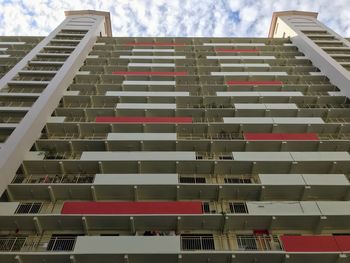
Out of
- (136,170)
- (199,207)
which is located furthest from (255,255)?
(136,170)

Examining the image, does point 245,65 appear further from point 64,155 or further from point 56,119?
point 64,155

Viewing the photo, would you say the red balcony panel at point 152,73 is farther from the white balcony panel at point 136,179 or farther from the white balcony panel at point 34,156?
the white balcony panel at point 136,179

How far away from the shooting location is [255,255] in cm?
1452

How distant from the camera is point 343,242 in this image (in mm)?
15336

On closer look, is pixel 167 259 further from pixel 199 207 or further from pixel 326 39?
pixel 326 39

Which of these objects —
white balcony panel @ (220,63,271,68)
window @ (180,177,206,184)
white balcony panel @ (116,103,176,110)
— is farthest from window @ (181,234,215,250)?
white balcony panel @ (220,63,271,68)

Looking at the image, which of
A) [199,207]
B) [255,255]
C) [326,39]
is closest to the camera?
[255,255]

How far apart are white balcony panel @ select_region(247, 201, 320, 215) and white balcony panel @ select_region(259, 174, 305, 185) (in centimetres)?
124

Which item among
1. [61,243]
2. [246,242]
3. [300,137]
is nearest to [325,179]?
[300,137]

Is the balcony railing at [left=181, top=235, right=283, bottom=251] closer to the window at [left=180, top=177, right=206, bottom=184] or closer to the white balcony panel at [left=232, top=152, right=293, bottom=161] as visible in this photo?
the window at [left=180, top=177, right=206, bottom=184]

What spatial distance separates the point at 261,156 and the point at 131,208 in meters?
8.19

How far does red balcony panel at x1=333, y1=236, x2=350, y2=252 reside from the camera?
15109mm

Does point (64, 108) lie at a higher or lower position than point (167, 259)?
higher

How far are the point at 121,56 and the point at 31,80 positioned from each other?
10524 millimetres
